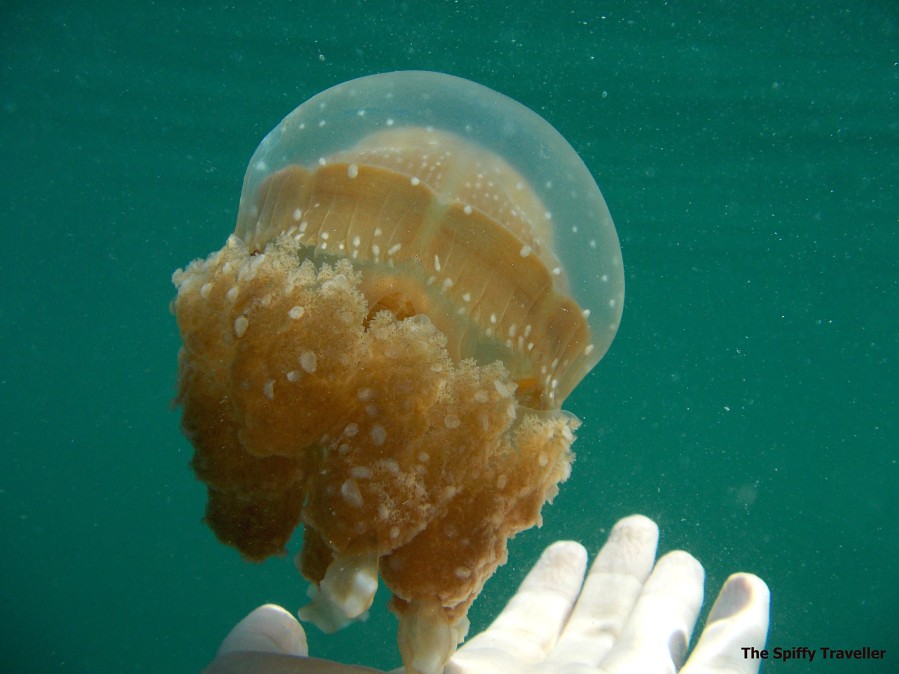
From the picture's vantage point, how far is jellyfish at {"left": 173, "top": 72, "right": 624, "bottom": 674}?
1743 mm

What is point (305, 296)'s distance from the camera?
1.77m

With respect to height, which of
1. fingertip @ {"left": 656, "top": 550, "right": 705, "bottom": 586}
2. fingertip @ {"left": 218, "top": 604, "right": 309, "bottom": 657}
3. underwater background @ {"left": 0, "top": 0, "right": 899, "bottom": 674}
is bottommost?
fingertip @ {"left": 218, "top": 604, "right": 309, "bottom": 657}

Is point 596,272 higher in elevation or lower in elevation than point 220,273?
higher

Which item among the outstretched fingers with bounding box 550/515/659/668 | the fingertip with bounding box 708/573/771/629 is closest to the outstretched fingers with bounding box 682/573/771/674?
the fingertip with bounding box 708/573/771/629

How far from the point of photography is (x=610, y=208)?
1948cm

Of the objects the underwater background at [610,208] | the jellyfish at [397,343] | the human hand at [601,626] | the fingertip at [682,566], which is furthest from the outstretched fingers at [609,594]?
the underwater background at [610,208]

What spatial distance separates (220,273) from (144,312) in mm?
37626

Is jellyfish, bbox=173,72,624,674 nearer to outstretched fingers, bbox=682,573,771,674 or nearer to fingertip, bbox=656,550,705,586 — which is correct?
outstretched fingers, bbox=682,573,771,674

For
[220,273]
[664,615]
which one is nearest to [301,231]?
[220,273]

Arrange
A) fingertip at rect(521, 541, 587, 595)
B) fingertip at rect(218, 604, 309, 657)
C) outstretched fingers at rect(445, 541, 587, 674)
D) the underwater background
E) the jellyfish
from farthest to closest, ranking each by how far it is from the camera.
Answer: the underwater background, fingertip at rect(521, 541, 587, 595), outstretched fingers at rect(445, 541, 587, 674), fingertip at rect(218, 604, 309, 657), the jellyfish

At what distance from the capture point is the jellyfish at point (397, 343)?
1.74 meters

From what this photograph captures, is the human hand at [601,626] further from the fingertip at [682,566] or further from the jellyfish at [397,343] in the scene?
the jellyfish at [397,343]

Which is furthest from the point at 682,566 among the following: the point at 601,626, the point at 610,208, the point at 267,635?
the point at 610,208

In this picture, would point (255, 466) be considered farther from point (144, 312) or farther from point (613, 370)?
point (144, 312)
